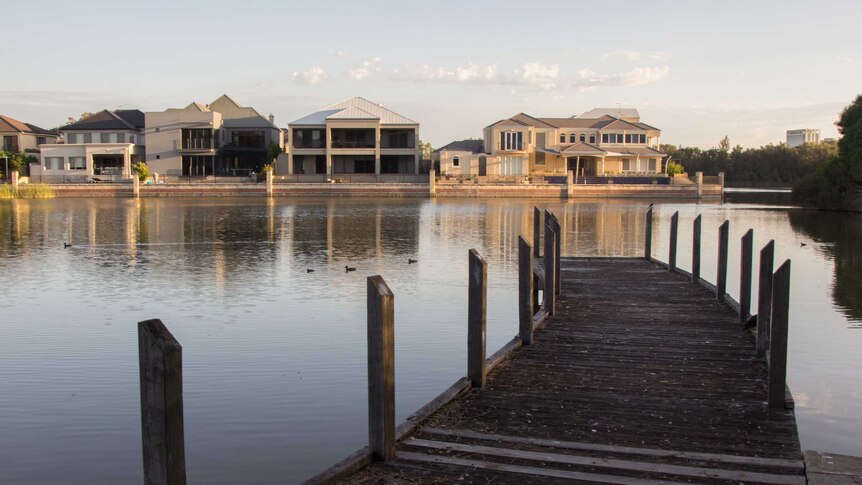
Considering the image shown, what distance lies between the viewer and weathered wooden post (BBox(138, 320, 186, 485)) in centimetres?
471

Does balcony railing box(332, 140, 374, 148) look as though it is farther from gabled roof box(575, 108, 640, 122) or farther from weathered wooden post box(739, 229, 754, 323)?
weathered wooden post box(739, 229, 754, 323)

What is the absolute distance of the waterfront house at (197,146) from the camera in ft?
268

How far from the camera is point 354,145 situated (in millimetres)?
81562

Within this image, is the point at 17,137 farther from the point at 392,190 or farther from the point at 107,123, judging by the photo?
the point at 392,190

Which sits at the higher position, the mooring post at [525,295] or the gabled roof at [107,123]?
the gabled roof at [107,123]

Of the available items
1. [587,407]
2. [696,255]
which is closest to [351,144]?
[696,255]

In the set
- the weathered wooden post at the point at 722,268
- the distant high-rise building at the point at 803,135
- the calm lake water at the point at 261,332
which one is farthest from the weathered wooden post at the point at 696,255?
the distant high-rise building at the point at 803,135

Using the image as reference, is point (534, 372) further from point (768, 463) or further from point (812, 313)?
point (812, 313)

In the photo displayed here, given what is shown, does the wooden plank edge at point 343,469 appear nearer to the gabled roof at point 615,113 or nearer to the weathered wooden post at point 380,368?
the weathered wooden post at point 380,368

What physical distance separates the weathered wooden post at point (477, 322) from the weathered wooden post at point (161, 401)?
4319 millimetres

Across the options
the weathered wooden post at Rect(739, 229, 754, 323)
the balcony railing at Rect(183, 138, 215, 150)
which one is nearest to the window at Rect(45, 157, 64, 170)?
the balcony railing at Rect(183, 138, 215, 150)

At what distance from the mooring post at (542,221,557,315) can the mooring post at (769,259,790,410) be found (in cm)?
532

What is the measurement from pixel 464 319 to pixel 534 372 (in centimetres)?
724

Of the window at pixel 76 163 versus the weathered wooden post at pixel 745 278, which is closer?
the weathered wooden post at pixel 745 278
